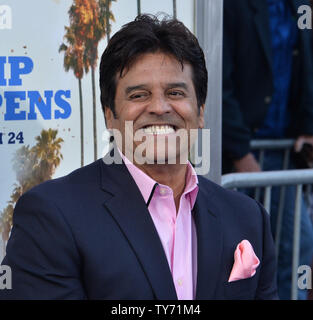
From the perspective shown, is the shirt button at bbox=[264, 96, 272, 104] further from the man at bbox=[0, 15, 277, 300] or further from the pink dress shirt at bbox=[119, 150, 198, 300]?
the pink dress shirt at bbox=[119, 150, 198, 300]

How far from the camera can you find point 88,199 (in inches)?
95.4

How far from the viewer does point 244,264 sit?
99.3 inches

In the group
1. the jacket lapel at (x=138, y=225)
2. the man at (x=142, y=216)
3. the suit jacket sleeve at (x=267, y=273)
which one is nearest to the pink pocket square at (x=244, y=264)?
the man at (x=142, y=216)

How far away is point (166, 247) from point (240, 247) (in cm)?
27

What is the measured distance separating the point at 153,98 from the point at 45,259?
623 millimetres

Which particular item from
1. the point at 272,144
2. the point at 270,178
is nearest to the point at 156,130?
the point at 270,178

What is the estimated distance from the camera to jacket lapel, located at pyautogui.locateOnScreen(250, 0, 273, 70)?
4195 millimetres

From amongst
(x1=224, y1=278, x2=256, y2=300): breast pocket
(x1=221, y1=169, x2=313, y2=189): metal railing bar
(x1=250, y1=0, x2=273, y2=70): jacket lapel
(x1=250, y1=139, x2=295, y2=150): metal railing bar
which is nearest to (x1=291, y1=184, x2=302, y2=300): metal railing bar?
(x1=221, y1=169, x2=313, y2=189): metal railing bar

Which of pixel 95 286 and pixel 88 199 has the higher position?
pixel 88 199

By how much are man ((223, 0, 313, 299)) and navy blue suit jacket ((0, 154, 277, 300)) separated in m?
1.63

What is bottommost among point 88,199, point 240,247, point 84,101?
point 240,247

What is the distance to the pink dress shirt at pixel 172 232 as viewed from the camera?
2.47m
